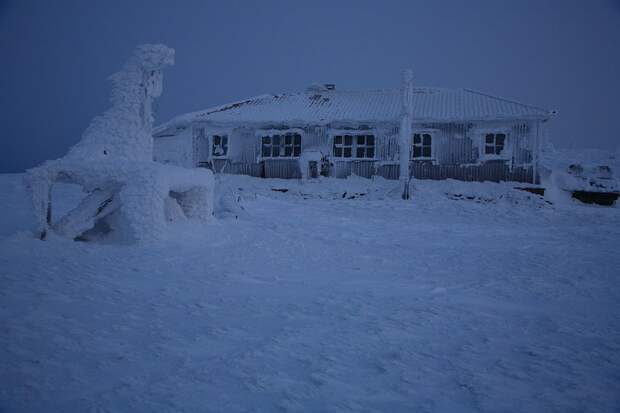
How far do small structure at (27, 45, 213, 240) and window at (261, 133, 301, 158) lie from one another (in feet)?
39.8

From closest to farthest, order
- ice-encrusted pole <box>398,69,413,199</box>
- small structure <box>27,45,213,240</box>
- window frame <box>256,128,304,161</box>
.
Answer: small structure <box>27,45,213,240</box> → ice-encrusted pole <box>398,69,413,199</box> → window frame <box>256,128,304,161</box>

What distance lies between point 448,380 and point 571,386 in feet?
2.39

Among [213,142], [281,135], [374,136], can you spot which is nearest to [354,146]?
[374,136]

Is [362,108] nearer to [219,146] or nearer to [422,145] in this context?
[422,145]

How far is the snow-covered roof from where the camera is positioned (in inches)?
705

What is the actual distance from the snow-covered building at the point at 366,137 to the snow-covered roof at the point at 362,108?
0.16 feet

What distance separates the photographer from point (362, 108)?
20297mm

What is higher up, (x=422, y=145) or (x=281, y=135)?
(x=281, y=135)

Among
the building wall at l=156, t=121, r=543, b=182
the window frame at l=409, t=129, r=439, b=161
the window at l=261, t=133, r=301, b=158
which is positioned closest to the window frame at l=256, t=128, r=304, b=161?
the window at l=261, t=133, r=301, b=158

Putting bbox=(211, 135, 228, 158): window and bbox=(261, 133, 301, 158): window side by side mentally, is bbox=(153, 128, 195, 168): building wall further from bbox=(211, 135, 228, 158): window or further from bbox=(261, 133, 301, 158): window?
bbox=(261, 133, 301, 158): window

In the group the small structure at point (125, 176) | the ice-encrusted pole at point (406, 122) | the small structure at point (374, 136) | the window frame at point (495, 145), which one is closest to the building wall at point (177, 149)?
the small structure at point (374, 136)

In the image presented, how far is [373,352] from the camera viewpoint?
2697mm

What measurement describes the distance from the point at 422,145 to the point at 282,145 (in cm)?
723

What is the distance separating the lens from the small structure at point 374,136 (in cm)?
1744
